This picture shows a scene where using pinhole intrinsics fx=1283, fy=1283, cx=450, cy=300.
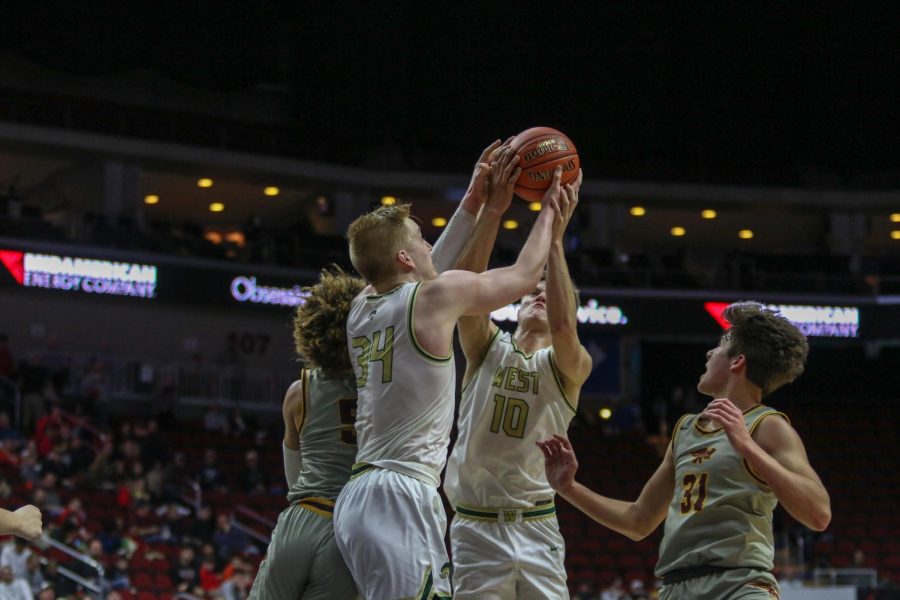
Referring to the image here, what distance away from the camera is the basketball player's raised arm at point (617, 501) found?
5.09m

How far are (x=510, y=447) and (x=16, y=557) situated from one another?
9.23 m

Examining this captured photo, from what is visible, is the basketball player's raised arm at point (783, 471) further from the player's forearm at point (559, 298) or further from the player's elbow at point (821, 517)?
the player's forearm at point (559, 298)

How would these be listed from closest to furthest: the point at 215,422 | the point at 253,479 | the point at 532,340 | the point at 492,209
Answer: the point at 492,209 < the point at 532,340 < the point at 253,479 < the point at 215,422

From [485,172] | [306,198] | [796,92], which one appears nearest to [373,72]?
[306,198]

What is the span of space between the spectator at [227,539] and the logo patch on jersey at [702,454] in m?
11.8

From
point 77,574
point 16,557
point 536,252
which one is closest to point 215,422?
point 77,574

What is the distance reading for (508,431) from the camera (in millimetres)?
5949

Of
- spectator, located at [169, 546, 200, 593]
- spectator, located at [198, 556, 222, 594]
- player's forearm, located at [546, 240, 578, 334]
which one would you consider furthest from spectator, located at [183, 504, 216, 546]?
player's forearm, located at [546, 240, 578, 334]

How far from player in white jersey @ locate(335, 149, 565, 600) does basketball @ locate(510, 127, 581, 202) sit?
0.71m

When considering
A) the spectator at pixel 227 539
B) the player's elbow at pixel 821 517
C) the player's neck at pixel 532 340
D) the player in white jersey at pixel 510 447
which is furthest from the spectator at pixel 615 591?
the player's elbow at pixel 821 517

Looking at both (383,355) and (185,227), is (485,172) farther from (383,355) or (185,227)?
(185,227)

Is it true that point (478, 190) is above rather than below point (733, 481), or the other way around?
above

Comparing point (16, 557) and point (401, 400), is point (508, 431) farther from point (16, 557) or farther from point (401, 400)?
point (16, 557)

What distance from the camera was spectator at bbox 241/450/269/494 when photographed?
Answer: 19.7 m
